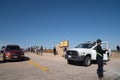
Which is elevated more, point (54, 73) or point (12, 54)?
point (12, 54)

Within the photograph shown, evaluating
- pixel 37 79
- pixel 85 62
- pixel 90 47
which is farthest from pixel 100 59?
pixel 90 47

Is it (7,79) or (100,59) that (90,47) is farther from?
(7,79)

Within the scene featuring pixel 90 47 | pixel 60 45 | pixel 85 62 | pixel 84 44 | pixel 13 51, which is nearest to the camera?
pixel 85 62

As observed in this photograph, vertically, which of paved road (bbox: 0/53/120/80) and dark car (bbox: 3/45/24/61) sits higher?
dark car (bbox: 3/45/24/61)

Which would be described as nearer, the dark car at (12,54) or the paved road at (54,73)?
the paved road at (54,73)

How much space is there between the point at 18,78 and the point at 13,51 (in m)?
10.5

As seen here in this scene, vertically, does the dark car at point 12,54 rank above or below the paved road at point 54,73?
above

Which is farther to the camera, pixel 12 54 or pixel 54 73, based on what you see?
pixel 12 54

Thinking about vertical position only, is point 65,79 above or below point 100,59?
below

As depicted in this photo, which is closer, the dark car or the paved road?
the paved road

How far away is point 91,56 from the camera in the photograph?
16344 millimetres

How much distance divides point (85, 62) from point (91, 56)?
1.23m

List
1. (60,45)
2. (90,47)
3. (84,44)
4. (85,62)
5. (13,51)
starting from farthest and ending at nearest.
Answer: (60,45)
(13,51)
(84,44)
(90,47)
(85,62)

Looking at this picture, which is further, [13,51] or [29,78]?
[13,51]
